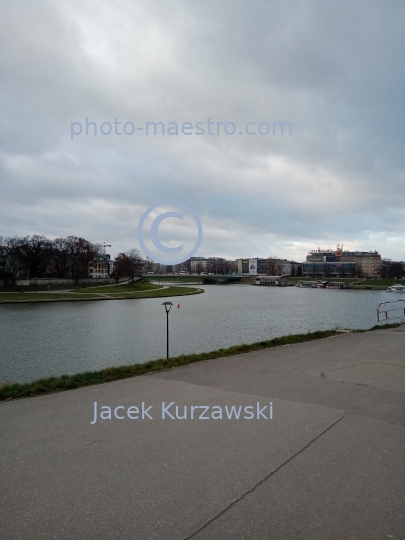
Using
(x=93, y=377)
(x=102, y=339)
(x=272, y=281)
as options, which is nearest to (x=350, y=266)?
(x=272, y=281)

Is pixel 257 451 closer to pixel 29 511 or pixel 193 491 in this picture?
pixel 193 491

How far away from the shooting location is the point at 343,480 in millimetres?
3492

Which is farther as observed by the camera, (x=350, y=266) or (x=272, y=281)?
(x=350, y=266)

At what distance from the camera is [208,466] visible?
3.79 m

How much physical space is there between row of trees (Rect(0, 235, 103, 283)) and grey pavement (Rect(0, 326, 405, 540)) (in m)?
75.2

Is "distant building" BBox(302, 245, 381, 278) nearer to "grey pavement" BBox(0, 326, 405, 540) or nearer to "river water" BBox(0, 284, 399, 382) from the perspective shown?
"river water" BBox(0, 284, 399, 382)

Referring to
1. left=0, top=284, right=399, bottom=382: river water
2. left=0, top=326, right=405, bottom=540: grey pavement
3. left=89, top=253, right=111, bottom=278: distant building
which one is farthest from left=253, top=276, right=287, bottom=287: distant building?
left=0, top=326, right=405, bottom=540: grey pavement

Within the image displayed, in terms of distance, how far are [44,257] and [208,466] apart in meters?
87.9

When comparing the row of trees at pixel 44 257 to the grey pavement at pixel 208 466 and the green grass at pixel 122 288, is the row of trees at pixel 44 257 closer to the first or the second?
the green grass at pixel 122 288

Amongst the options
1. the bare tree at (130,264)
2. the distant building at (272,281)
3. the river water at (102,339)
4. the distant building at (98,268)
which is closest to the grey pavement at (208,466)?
the river water at (102,339)

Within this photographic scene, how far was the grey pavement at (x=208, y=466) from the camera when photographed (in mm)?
2918

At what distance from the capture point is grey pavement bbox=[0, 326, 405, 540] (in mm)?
2918

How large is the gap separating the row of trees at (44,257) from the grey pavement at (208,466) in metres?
75.2

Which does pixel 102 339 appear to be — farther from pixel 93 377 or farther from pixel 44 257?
pixel 44 257
